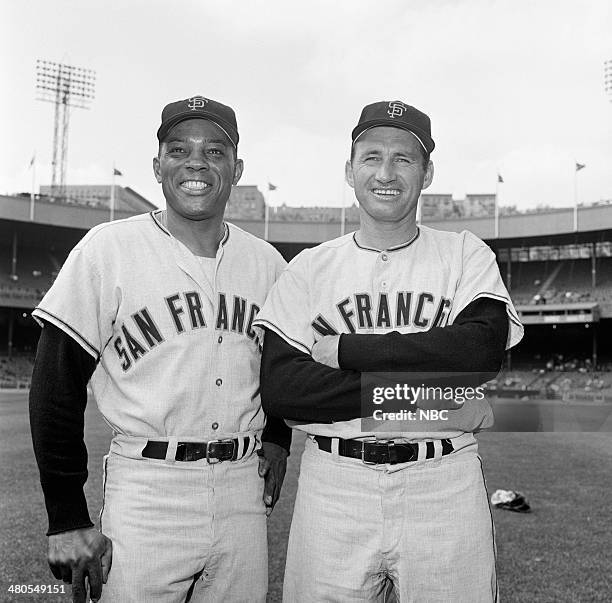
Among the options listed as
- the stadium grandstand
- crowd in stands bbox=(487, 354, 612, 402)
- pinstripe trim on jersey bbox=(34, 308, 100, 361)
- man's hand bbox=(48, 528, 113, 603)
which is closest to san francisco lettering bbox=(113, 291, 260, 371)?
pinstripe trim on jersey bbox=(34, 308, 100, 361)

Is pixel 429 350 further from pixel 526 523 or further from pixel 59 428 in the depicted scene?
pixel 526 523

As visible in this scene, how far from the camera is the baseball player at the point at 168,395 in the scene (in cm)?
229

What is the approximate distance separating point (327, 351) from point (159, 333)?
25.1 inches

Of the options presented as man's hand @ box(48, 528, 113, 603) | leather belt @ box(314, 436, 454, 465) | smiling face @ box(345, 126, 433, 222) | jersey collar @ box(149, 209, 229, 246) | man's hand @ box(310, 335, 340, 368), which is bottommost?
man's hand @ box(48, 528, 113, 603)

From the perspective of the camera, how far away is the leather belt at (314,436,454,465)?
225 centimetres

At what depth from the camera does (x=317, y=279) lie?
249 centimetres

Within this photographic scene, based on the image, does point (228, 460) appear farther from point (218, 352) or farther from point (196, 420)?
point (218, 352)

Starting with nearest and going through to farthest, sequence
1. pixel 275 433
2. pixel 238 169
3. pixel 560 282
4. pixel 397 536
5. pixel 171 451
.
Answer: pixel 397 536
pixel 171 451
pixel 275 433
pixel 238 169
pixel 560 282

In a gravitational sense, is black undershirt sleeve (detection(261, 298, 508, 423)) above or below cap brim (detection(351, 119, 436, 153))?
below

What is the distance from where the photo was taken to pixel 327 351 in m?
2.31

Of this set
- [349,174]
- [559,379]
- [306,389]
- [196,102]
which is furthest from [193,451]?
[559,379]

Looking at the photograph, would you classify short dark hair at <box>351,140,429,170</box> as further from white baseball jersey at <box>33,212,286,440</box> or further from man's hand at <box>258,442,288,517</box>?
man's hand at <box>258,442,288,517</box>

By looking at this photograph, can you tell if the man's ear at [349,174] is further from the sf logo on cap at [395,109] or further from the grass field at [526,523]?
the grass field at [526,523]

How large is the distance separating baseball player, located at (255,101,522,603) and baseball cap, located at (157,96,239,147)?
530 millimetres
